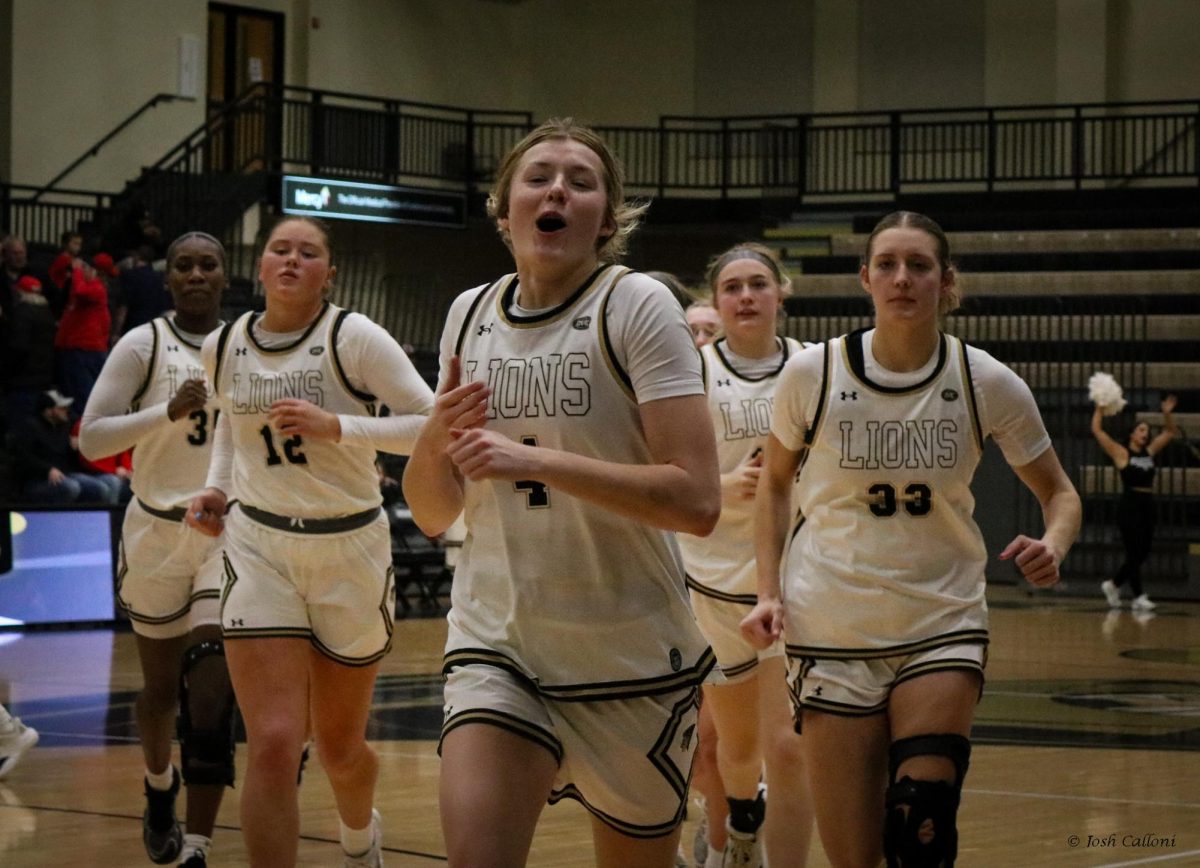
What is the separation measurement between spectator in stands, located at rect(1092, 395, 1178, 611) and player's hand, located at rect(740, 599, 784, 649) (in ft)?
42.6

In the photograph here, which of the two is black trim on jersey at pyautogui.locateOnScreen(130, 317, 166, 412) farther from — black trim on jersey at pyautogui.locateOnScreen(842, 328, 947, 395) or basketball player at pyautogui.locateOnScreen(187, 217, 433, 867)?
black trim on jersey at pyautogui.locateOnScreen(842, 328, 947, 395)

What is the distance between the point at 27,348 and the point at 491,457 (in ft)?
44.7

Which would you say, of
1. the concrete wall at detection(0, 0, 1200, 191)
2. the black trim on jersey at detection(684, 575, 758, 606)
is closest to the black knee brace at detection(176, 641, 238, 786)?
the black trim on jersey at detection(684, 575, 758, 606)

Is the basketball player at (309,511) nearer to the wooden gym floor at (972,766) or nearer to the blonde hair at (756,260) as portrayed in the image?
the wooden gym floor at (972,766)

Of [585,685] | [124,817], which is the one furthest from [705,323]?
[585,685]

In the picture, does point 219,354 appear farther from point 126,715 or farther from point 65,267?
point 65,267

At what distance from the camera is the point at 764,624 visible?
15.5 ft

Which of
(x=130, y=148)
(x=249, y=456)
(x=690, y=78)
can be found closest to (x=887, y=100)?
(x=690, y=78)

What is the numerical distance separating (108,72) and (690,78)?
974 centimetres

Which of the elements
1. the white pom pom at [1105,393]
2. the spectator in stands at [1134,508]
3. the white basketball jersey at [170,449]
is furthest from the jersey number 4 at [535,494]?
the white pom pom at [1105,393]

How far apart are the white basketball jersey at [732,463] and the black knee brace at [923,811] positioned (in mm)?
1841

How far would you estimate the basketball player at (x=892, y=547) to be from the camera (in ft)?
14.6

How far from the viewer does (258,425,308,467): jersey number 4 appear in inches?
223

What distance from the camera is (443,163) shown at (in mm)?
26750
